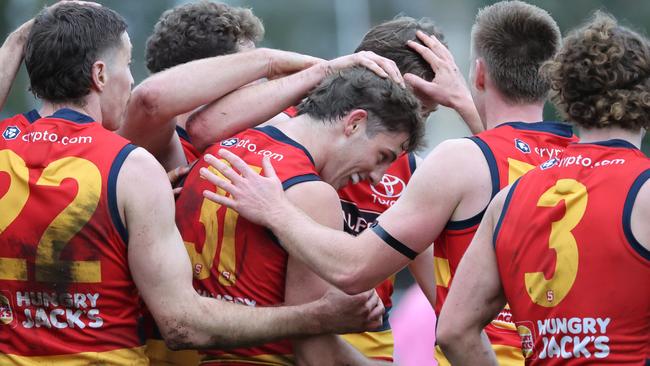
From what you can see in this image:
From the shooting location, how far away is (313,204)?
437 cm

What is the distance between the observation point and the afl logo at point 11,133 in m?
4.34

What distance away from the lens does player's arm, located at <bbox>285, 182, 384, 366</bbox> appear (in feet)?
14.3

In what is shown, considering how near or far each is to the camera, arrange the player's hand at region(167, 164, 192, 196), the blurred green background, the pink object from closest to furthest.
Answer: the player's hand at region(167, 164, 192, 196) < the pink object < the blurred green background

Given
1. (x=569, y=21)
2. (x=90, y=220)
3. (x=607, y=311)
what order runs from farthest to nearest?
1. (x=569, y=21)
2. (x=90, y=220)
3. (x=607, y=311)

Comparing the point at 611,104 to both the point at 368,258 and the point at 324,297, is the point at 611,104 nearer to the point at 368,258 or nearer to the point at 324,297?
the point at 368,258

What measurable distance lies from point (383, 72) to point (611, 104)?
3.66 ft

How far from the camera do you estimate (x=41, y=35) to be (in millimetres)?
4418

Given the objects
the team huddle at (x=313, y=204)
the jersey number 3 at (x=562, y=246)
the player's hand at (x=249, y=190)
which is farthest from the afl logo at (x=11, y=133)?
the jersey number 3 at (x=562, y=246)

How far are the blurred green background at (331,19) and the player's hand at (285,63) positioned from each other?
9.69 m

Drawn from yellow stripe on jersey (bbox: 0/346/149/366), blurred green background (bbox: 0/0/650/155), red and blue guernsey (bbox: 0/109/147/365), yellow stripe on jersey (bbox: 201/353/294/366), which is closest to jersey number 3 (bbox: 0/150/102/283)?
red and blue guernsey (bbox: 0/109/147/365)

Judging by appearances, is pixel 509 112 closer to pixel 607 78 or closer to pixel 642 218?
pixel 607 78

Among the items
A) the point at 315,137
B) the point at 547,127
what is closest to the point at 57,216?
the point at 315,137

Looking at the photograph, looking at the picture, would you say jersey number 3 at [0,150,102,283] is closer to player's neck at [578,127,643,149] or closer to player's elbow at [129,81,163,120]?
player's elbow at [129,81,163,120]

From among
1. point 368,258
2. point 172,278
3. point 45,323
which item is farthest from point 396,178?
point 45,323
